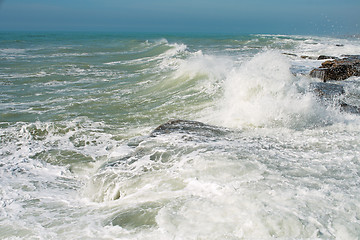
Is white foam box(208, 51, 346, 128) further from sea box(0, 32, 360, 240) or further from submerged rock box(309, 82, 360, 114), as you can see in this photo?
submerged rock box(309, 82, 360, 114)

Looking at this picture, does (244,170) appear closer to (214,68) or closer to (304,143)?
(304,143)

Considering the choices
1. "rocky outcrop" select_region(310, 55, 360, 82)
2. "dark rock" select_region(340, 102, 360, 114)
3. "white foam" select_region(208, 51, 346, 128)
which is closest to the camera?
"white foam" select_region(208, 51, 346, 128)

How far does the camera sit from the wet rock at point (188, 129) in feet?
18.6

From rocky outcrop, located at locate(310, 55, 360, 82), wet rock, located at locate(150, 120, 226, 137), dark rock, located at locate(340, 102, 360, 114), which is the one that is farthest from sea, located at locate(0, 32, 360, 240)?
rocky outcrop, located at locate(310, 55, 360, 82)

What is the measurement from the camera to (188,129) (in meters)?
5.79

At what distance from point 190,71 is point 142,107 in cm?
436

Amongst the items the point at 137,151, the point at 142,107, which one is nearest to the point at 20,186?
the point at 137,151

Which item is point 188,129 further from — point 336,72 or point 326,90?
point 336,72

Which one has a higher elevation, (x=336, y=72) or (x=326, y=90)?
(x=336, y=72)

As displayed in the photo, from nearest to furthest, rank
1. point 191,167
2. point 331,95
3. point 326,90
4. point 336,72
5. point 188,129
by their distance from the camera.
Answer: point 191,167, point 188,129, point 331,95, point 326,90, point 336,72

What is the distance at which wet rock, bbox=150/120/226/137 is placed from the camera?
5.68 m

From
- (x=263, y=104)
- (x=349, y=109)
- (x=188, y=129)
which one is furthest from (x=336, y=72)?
(x=188, y=129)

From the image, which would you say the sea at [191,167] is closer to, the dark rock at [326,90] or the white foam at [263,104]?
the white foam at [263,104]

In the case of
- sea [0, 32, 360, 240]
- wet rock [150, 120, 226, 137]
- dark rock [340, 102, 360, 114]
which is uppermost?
dark rock [340, 102, 360, 114]
